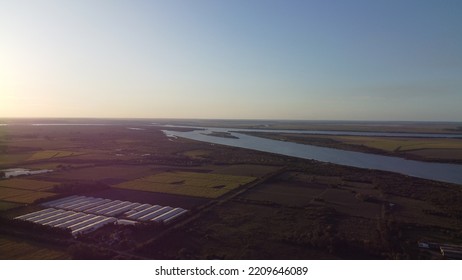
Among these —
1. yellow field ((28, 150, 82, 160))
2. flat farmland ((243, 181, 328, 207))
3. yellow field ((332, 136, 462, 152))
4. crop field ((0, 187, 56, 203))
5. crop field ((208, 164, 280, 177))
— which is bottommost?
flat farmland ((243, 181, 328, 207))

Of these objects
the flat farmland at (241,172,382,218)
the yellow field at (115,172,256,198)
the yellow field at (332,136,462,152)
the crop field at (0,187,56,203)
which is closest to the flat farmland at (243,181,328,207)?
the flat farmland at (241,172,382,218)

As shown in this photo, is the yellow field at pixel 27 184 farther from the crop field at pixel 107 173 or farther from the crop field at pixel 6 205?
the crop field at pixel 6 205

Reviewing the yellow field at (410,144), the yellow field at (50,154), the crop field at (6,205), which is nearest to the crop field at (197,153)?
the yellow field at (50,154)

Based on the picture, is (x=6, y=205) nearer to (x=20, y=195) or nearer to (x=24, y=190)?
(x=20, y=195)

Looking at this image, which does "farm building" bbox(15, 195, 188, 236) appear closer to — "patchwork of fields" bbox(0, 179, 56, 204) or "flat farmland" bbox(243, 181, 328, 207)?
"patchwork of fields" bbox(0, 179, 56, 204)

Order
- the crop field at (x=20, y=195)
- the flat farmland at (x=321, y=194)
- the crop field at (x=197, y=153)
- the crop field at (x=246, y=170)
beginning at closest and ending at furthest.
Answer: the crop field at (x=20, y=195), the flat farmland at (x=321, y=194), the crop field at (x=246, y=170), the crop field at (x=197, y=153)
